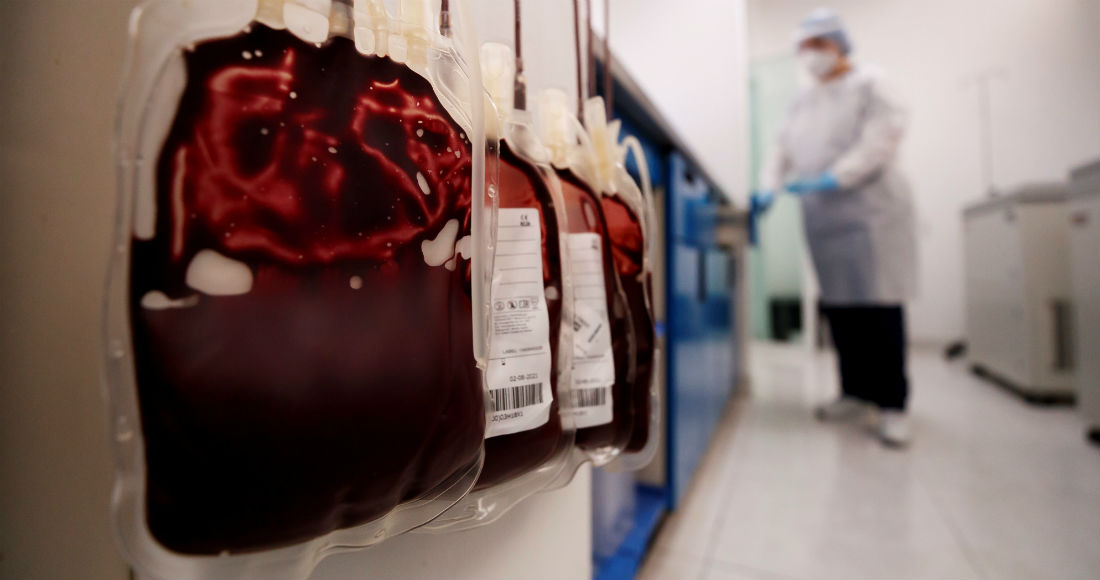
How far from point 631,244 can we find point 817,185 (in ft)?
3.93

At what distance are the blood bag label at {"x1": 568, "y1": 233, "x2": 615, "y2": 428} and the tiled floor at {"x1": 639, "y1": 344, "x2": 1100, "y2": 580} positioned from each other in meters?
0.38

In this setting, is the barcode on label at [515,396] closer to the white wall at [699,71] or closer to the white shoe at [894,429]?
the white wall at [699,71]

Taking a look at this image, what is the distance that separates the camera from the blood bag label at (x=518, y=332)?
0.23 m

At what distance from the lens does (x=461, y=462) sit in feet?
0.65

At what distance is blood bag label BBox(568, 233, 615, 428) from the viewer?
0.93 ft

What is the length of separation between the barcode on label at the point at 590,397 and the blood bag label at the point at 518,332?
39 millimetres

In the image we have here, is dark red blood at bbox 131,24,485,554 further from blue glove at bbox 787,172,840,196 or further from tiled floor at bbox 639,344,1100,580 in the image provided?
blue glove at bbox 787,172,840,196

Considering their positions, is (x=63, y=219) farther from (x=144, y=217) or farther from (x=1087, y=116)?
(x=1087, y=116)

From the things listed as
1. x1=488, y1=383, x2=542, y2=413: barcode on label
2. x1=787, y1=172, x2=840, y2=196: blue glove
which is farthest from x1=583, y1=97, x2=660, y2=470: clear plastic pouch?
x1=787, y1=172, x2=840, y2=196: blue glove

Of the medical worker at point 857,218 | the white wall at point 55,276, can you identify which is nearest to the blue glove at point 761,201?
the medical worker at point 857,218

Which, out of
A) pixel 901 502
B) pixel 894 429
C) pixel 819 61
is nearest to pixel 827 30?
pixel 819 61

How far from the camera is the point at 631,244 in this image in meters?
0.33

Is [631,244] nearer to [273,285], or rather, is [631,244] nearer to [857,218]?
[273,285]

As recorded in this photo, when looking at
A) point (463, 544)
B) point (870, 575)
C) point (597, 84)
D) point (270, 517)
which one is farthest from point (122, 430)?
point (870, 575)
